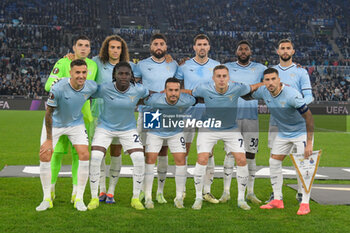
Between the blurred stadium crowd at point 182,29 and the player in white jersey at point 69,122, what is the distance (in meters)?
25.0

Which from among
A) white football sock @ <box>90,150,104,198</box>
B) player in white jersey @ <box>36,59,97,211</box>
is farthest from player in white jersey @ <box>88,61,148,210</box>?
player in white jersey @ <box>36,59,97,211</box>

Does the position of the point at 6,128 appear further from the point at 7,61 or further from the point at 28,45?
the point at 28,45

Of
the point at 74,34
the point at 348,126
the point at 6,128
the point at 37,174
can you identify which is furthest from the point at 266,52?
the point at 37,174

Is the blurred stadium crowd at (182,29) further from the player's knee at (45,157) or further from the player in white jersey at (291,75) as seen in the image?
the player's knee at (45,157)

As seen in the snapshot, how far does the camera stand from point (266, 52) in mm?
37469

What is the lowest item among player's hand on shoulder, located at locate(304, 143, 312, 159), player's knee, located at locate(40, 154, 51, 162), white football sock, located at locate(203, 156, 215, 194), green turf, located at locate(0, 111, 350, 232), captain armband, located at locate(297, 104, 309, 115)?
green turf, located at locate(0, 111, 350, 232)

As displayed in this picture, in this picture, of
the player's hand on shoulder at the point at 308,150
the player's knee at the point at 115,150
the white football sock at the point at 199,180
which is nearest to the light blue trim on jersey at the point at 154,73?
the player's knee at the point at 115,150

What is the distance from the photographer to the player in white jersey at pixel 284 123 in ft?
19.4

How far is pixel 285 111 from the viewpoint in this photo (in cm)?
613

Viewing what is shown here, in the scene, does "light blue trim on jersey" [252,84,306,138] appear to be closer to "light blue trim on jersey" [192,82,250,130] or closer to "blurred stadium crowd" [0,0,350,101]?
"light blue trim on jersey" [192,82,250,130]

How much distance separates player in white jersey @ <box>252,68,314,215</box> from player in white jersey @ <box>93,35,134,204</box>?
2033 mm

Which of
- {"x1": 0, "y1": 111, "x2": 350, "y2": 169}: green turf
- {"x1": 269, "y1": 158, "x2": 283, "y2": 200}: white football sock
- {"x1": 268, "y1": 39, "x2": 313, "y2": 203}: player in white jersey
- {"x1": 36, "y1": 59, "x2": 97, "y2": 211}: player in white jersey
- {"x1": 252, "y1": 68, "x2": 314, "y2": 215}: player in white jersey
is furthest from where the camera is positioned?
{"x1": 0, "y1": 111, "x2": 350, "y2": 169}: green turf

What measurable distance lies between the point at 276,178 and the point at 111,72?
2779mm

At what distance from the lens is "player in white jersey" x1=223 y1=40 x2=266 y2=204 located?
6586mm
